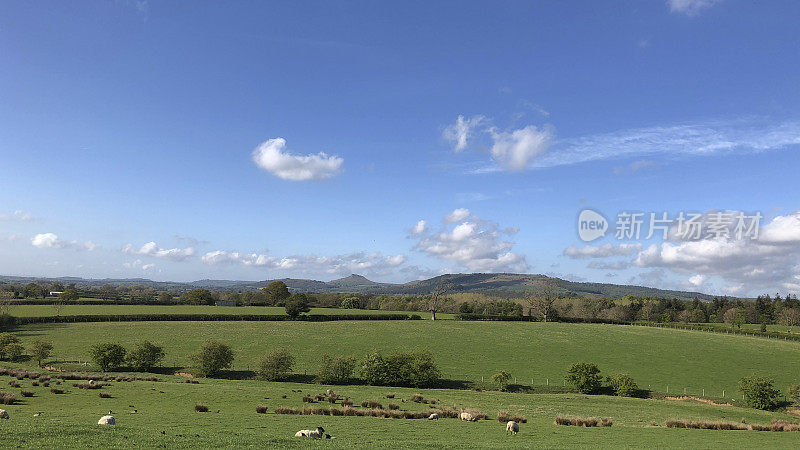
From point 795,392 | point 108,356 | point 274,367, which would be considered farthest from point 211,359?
point 795,392

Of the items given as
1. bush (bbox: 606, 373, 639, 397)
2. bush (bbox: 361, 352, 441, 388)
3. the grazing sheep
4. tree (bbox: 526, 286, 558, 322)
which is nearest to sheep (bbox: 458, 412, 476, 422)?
bush (bbox: 361, 352, 441, 388)

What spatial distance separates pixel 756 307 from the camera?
176 meters

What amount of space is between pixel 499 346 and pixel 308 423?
64252 mm

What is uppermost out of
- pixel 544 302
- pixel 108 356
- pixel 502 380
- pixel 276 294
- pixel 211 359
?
pixel 544 302

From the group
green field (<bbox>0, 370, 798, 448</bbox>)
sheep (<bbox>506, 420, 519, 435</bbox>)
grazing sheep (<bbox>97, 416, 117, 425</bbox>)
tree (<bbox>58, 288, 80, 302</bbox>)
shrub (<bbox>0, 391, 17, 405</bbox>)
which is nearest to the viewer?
green field (<bbox>0, 370, 798, 448</bbox>)

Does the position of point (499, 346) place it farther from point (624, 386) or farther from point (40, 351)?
point (40, 351)

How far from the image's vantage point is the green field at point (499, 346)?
221 feet

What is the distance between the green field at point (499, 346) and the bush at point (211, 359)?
17.4 ft

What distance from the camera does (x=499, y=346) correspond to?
8662 cm

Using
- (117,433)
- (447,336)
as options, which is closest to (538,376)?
(447,336)

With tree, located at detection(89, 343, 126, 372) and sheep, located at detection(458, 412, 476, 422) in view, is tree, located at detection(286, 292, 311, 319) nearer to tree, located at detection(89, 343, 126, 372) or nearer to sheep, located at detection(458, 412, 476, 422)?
tree, located at detection(89, 343, 126, 372)

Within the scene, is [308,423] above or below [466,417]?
above

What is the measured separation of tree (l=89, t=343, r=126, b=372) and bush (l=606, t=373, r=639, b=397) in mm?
69200

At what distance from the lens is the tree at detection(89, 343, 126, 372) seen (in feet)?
198
